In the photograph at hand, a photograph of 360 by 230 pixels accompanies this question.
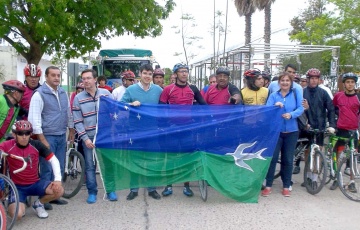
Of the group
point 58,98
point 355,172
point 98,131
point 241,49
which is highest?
point 241,49

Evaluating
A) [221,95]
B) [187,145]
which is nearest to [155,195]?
[187,145]

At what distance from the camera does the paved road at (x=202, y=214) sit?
5723 mm

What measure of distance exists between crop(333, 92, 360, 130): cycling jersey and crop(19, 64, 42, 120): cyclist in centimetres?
505

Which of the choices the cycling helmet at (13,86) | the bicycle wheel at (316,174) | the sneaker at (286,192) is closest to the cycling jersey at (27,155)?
the cycling helmet at (13,86)

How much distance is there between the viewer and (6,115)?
225 inches

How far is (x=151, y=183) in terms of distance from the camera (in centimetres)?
682

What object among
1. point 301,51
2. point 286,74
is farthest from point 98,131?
point 301,51

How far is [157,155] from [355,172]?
126 inches

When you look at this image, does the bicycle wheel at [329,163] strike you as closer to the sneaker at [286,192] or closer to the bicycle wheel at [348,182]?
the bicycle wheel at [348,182]

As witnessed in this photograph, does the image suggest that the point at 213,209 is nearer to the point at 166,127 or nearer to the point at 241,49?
the point at 166,127

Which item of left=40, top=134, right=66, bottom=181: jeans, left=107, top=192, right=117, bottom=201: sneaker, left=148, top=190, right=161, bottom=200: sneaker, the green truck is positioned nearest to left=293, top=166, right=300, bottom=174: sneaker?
left=148, top=190, right=161, bottom=200: sneaker

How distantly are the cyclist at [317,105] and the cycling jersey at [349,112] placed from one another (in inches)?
7.2

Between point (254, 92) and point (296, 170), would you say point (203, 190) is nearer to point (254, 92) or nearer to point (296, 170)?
point (254, 92)

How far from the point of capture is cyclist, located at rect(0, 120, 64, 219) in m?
5.57
